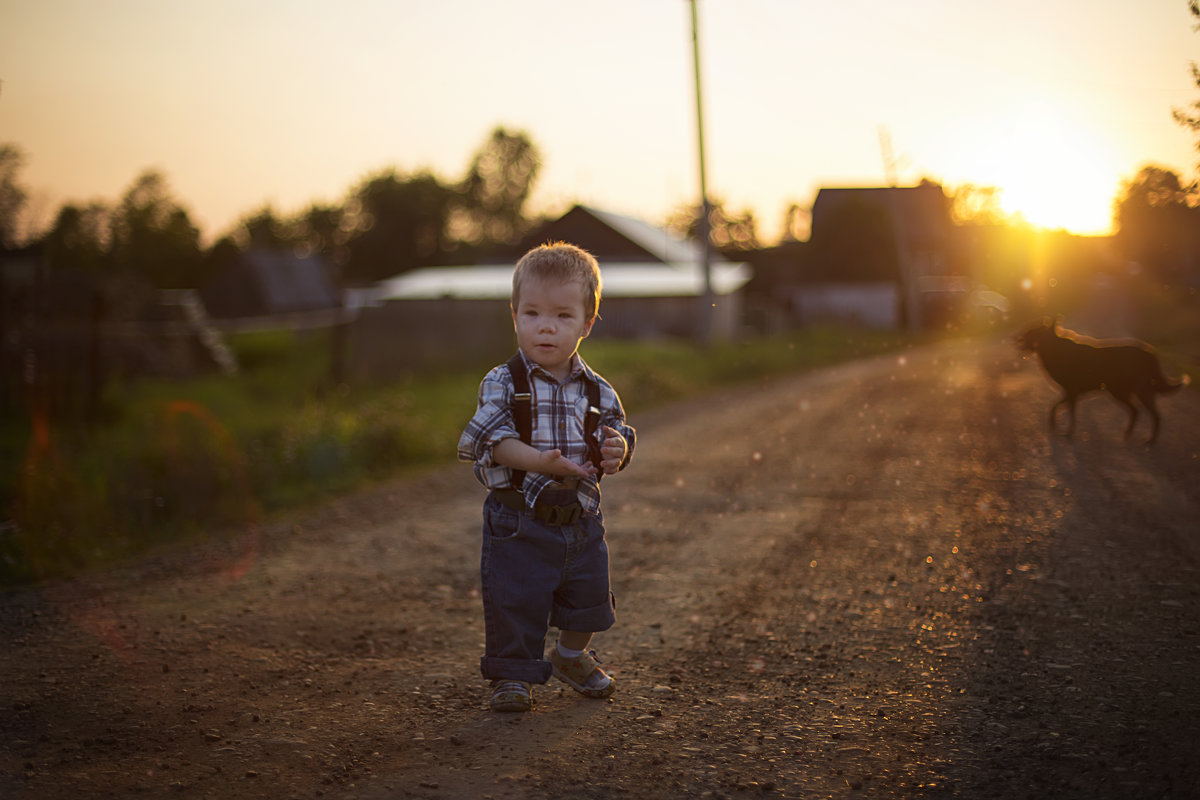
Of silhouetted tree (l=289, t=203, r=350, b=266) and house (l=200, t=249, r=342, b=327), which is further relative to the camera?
silhouetted tree (l=289, t=203, r=350, b=266)

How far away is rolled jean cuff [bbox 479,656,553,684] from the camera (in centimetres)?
307

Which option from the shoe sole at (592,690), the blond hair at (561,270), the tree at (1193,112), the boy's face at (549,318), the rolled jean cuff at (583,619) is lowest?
the shoe sole at (592,690)

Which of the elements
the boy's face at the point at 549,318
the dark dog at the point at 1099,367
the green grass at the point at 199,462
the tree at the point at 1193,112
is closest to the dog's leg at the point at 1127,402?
the dark dog at the point at 1099,367

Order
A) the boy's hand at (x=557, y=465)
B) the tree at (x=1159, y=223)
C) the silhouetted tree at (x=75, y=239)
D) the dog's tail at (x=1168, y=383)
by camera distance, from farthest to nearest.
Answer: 1. the silhouetted tree at (x=75, y=239)
2. the dog's tail at (x=1168, y=383)
3. the tree at (x=1159, y=223)
4. the boy's hand at (x=557, y=465)

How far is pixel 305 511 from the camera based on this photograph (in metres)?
6.79

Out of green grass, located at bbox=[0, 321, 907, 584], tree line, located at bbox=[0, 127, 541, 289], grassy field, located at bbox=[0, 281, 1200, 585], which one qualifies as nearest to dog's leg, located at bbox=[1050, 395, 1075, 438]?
grassy field, located at bbox=[0, 281, 1200, 585]

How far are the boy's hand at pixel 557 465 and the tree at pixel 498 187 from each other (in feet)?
217

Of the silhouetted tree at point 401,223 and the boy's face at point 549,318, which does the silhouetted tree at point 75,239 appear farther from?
the silhouetted tree at point 401,223

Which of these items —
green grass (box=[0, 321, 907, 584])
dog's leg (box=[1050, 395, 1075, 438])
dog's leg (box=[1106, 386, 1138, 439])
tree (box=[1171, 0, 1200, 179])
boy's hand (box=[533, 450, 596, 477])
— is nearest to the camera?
boy's hand (box=[533, 450, 596, 477])

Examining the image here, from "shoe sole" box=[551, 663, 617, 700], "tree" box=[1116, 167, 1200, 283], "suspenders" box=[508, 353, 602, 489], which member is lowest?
"shoe sole" box=[551, 663, 617, 700]

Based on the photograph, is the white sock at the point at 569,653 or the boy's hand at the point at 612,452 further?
the white sock at the point at 569,653

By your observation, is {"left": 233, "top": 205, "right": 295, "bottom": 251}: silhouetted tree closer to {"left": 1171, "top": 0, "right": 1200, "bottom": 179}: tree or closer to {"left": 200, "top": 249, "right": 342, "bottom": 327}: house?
{"left": 200, "top": 249, "right": 342, "bottom": 327}: house

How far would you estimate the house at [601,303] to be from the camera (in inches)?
714

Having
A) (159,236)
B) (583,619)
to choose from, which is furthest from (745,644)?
(159,236)
